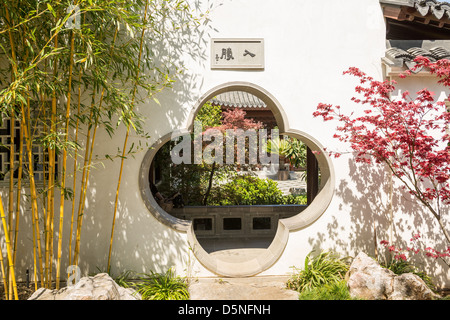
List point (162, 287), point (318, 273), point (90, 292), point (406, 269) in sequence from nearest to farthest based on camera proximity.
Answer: point (90, 292) → point (162, 287) → point (318, 273) → point (406, 269)

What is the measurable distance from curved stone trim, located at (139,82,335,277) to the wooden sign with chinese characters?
23cm

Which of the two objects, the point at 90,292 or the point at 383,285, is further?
the point at 383,285

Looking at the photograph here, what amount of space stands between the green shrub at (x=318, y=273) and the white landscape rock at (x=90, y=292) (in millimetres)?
1789

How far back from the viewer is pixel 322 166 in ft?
14.1

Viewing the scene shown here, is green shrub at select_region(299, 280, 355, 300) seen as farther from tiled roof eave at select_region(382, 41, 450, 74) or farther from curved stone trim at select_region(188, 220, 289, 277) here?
tiled roof eave at select_region(382, 41, 450, 74)

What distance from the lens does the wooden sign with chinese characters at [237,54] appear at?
4031 mm

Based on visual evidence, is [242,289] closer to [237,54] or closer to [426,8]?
[237,54]

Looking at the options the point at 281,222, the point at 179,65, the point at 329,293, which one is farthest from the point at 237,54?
the point at 329,293

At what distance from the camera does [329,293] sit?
3.40 m

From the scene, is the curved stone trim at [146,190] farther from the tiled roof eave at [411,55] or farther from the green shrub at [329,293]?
the tiled roof eave at [411,55]

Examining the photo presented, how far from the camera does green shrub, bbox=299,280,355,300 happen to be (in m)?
3.33

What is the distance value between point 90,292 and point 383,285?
8.88 feet

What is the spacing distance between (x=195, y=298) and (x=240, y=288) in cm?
53
